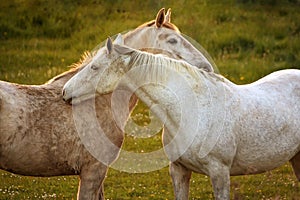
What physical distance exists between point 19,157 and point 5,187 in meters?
2.54

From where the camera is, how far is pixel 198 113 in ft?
21.6

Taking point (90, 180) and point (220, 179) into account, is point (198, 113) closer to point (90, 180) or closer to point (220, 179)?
point (220, 179)

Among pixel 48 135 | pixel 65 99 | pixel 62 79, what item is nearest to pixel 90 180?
pixel 48 135

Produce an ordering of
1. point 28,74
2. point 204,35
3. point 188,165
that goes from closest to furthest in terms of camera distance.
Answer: point 188,165 < point 28,74 < point 204,35

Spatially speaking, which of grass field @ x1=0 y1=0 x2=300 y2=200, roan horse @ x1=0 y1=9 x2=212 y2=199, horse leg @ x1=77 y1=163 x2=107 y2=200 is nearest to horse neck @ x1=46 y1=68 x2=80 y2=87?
roan horse @ x1=0 y1=9 x2=212 y2=199

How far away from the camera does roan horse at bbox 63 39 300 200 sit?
6.51 m

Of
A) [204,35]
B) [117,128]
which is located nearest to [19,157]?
[117,128]

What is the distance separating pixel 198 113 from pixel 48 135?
1.45 meters

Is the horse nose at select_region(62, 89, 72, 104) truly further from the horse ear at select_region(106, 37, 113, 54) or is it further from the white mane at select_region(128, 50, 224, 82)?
the white mane at select_region(128, 50, 224, 82)

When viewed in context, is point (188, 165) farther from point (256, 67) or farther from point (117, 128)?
point (256, 67)

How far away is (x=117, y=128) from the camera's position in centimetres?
702

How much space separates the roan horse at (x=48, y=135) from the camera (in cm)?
662

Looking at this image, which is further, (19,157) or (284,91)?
(284,91)

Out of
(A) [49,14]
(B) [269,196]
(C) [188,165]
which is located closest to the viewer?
(C) [188,165]
